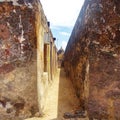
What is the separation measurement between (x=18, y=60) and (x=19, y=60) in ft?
0.07

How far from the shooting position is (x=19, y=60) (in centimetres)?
533

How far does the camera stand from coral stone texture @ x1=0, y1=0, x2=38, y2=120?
5266mm

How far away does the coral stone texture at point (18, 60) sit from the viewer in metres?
5.27

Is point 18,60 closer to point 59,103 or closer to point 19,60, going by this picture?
point 19,60

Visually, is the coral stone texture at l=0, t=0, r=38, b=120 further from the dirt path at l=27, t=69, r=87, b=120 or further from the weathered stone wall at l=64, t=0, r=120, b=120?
the weathered stone wall at l=64, t=0, r=120, b=120

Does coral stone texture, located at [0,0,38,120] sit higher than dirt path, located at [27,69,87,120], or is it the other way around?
coral stone texture, located at [0,0,38,120]

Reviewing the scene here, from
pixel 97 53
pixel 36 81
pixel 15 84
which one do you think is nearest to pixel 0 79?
pixel 15 84

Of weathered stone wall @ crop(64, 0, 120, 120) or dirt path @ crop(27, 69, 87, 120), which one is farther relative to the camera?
dirt path @ crop(27, 69, 87, 120)

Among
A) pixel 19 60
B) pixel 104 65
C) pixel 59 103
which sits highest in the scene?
pixel 19 60

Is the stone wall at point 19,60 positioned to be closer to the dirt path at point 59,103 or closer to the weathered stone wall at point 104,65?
the dirt path at point 59,103

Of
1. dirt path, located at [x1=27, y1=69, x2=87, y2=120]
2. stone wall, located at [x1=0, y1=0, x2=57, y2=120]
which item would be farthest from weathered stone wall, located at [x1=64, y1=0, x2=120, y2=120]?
stone wall, located at [x1=0, y1=0, x2=57, y2=120]

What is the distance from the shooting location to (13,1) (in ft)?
17.2

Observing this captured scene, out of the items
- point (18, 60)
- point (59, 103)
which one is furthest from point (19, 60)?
point (59, 103)

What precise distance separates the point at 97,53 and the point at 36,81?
4.69 ft
